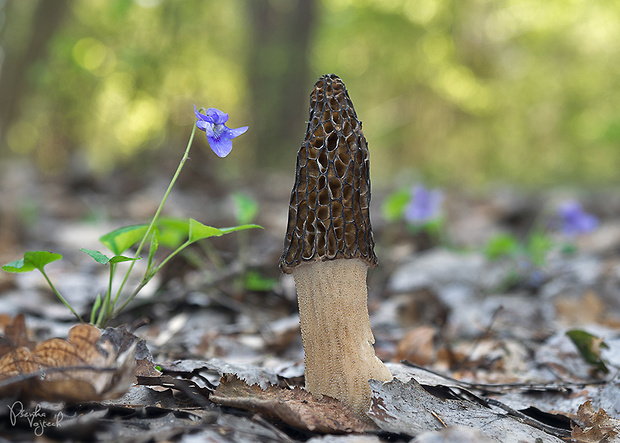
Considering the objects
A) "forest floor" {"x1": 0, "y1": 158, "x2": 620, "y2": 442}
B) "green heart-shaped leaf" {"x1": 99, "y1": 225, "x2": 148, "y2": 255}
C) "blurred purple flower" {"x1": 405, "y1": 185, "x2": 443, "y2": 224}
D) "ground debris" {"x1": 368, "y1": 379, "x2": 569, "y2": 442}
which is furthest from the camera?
"blurred purple flower" {"x1": 405, "y1": 185, "x2": 443, "y2": 224}

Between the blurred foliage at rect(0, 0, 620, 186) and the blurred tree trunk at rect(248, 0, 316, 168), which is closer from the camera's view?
the blurred foliage at rect(0, 0, 620, 186)

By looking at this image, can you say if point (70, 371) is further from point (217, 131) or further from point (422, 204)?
point (422, 204)

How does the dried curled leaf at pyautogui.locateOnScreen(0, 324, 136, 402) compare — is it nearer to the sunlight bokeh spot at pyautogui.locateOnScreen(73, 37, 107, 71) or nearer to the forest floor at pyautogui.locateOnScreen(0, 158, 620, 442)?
the forest floor at pyautogui.locateOnScreen(0, 158, 620, 442)

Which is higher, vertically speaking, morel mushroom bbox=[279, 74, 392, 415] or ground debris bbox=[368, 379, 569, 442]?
morel mushroom bbox=[279, 74, 392, 415]

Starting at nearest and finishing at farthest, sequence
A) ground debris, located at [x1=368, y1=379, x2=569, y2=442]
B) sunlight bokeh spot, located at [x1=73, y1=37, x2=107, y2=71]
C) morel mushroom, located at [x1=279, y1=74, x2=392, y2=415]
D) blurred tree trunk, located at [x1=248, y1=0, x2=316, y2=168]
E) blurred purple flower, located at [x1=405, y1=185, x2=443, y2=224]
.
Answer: ground debris, located at [x1=368, y1=379, x2=569, y2=442], morel mushroom, located at [x1=279, y1=74, x2=392, y2=415], blurred purple flower, located at [x1=405, y1=185, x2=443, y2=224], sunlight bokeh spot, located at [x1=73, y1=37, x2=107, y2=71], blurred tree trunk, located at [x1=248, y1=0, x2=316, y2=168]

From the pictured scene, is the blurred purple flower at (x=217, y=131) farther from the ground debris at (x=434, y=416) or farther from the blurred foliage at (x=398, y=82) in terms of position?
the blurred foliage at (x=398, y=82)

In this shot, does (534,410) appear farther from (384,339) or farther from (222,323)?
(222,323)

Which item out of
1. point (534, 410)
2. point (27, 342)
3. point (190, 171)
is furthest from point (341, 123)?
point (190, 171)

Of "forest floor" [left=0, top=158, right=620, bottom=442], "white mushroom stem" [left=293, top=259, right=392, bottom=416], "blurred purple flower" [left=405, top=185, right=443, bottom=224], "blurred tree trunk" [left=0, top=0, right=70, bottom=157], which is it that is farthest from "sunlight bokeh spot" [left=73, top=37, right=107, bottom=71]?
"white mushroom stem" [left=293, top=259, right=392, bottom=416]
